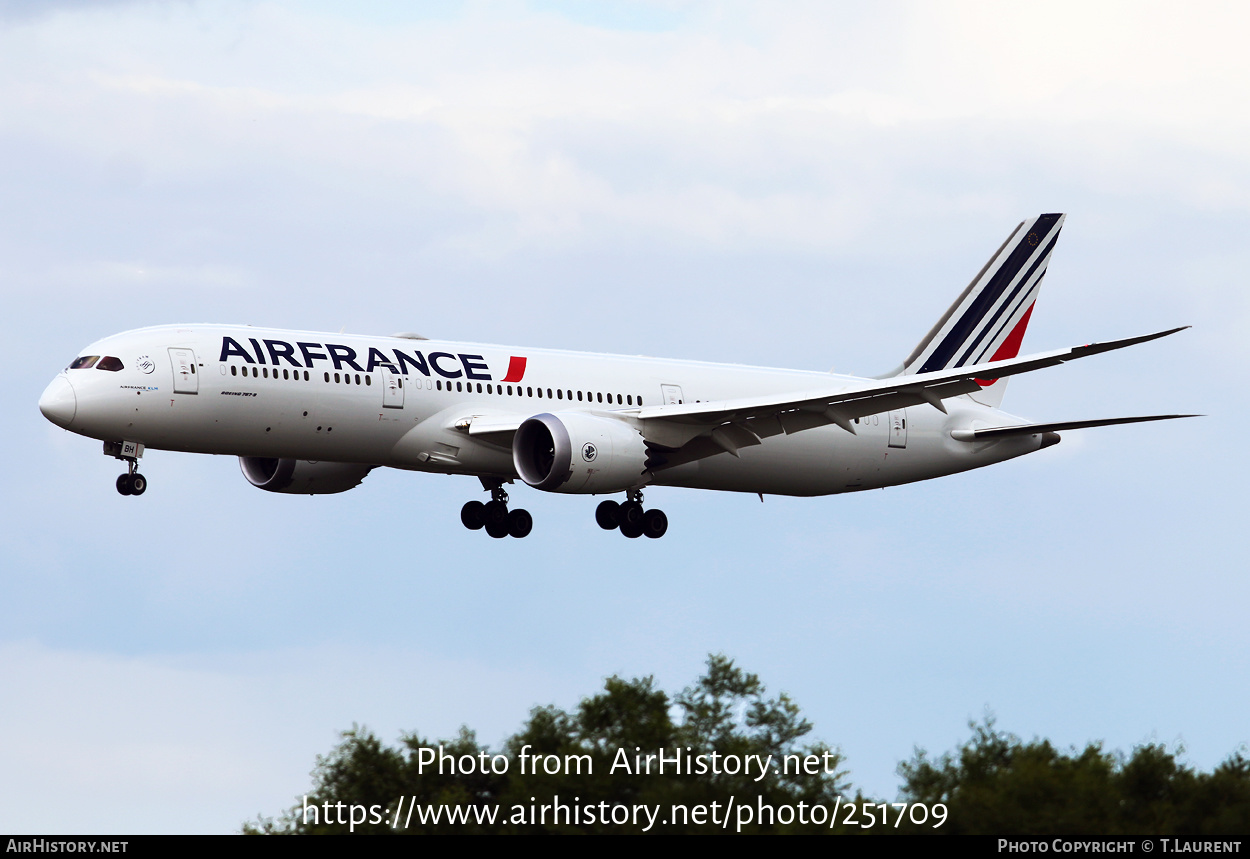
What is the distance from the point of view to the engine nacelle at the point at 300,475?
58.0 meters

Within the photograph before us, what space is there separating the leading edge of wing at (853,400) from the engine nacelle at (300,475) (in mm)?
9407

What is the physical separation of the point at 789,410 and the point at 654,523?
6.39 metres

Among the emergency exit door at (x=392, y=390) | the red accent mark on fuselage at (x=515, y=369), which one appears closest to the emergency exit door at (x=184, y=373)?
the emergency exit door at (x=392, y=390)

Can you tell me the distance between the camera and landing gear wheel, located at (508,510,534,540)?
58.7 metres

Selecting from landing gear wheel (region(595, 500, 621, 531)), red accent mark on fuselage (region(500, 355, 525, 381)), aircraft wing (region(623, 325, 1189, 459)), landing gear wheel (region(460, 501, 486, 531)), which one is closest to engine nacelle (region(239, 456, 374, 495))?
landing gear wheel (region(460, 501, 486, 531))

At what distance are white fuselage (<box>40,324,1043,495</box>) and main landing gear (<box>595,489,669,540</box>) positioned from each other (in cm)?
105

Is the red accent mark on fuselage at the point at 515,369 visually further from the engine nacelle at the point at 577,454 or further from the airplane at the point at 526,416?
the engine nacelle at the point at 577,454

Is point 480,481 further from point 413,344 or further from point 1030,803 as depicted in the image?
point 1030,803

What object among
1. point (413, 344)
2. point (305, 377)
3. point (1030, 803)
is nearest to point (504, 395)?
point (413, 344)

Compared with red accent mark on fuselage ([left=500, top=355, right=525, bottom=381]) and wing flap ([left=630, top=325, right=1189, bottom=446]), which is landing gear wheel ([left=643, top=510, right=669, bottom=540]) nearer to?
wing flap ([left=630, top=325, right=1189, bottom=446])

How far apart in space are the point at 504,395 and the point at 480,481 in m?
5.46

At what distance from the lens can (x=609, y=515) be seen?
57.1 m

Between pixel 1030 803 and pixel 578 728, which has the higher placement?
pixel 578 728

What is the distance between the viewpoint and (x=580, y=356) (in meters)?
56.5
